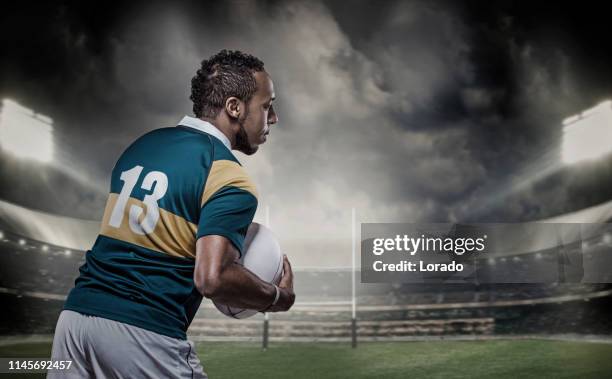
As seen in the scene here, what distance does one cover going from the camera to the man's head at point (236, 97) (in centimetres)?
123

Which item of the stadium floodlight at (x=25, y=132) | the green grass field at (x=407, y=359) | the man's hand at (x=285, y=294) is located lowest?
the green grass field at (x=407, y=359)

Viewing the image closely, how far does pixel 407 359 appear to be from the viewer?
6562 mm

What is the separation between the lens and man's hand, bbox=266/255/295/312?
120 centimetres

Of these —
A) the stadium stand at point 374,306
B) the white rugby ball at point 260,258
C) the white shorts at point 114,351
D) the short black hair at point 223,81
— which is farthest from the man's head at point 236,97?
the stadium stand at point 374,306

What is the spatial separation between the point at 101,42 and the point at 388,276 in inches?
267

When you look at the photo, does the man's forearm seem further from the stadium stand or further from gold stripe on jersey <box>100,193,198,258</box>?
the stadium stand

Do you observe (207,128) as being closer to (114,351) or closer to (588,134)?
(114,351)

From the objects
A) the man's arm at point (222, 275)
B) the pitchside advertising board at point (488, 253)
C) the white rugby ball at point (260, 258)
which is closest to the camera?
the man's arm at point (222, 275)

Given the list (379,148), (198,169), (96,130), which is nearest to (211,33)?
A: (96,130)

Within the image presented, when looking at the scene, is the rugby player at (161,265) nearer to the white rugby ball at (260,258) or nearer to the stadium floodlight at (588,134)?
the white rugby ball at (260,258)

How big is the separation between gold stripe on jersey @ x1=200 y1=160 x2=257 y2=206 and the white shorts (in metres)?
0.29

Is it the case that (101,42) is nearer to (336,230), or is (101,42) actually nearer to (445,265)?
(336,230)

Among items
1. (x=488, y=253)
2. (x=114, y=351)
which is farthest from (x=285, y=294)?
(x=488, y=253)

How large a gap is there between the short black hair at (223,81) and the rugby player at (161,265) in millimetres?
150
